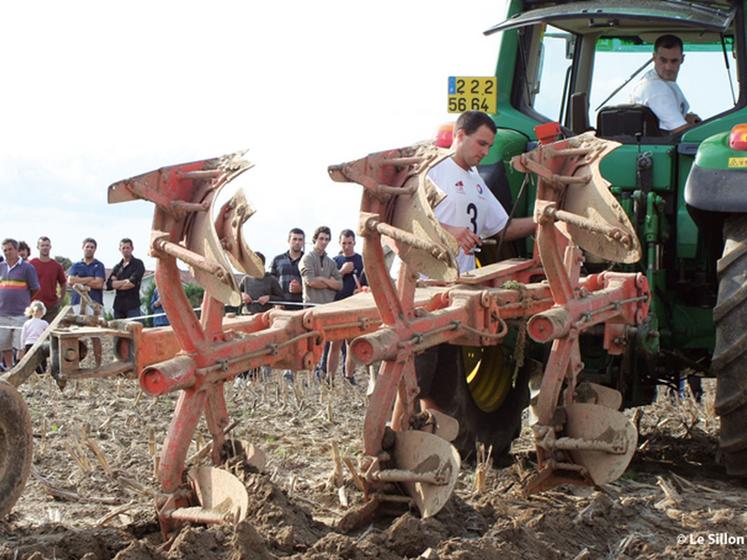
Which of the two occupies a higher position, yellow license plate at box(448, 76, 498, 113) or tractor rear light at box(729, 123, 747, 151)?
yellow license plate at box(448, 76, 498, 113)

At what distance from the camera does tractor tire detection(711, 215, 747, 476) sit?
5.50 m

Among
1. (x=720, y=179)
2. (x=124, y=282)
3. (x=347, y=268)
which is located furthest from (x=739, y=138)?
(x=124, y=282)

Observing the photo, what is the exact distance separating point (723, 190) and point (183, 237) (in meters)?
2.73

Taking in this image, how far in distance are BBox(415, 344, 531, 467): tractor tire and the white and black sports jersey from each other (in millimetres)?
455

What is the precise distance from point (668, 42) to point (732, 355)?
Answer: 2.06 meters

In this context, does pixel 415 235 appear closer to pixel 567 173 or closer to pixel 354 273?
pixel 567 173

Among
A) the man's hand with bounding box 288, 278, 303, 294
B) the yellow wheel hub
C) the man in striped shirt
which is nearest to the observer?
the yellow wheel hub

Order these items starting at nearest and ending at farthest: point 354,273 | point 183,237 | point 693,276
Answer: point 183,237, point 693,276, point 354,273

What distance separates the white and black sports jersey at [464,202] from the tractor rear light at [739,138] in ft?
3.72

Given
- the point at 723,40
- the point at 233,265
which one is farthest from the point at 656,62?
the point at 233,265

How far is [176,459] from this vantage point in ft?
13.5

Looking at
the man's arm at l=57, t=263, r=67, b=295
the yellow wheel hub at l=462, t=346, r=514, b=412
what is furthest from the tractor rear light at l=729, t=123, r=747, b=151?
the man's arm at l=57, t=263, r=67, b=295

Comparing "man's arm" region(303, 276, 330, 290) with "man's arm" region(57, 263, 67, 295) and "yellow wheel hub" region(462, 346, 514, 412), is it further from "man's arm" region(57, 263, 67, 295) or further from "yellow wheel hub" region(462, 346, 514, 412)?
"yellow wheel hub" region(462, 346, 514, 412)

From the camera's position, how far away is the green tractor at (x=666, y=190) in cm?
567
